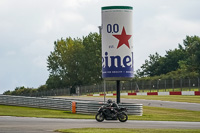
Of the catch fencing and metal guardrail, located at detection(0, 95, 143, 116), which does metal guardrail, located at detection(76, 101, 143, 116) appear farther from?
the catch fencing

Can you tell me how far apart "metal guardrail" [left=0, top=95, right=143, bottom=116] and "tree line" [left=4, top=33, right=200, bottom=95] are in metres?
90.7

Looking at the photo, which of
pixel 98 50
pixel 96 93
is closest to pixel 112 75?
pixel 96 93

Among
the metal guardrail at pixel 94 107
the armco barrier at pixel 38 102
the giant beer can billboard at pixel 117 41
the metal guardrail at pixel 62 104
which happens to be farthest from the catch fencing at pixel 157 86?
the giant beer can billboard at pixel 117 41

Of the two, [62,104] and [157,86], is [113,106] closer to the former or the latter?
[62,104]

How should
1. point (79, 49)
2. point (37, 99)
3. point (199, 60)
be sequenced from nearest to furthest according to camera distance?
1. point (37, 99)
2. point (199, 60)
3. point (79, 49)

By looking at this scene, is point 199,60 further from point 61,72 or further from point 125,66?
point 125,66

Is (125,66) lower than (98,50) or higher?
lower

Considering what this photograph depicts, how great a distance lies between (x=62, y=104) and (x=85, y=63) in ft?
336

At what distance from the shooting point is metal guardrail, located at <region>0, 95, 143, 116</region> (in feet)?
120

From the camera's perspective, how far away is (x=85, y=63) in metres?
144

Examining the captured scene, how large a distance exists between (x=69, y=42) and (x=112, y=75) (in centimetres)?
12089

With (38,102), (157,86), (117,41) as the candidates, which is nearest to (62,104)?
(38,102)

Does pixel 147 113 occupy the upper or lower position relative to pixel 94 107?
lower

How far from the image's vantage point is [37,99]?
45.5m
